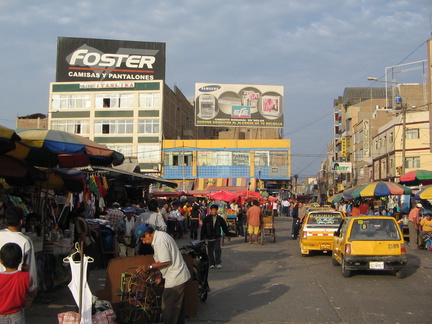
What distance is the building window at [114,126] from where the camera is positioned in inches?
2484

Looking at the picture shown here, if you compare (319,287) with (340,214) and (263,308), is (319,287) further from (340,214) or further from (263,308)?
(340,214)

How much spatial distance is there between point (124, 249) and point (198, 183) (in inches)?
1919

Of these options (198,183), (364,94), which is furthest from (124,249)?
(364,94)

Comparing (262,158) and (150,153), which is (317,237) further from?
(150,153)

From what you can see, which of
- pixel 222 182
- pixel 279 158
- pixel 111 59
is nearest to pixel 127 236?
pixel 222 182

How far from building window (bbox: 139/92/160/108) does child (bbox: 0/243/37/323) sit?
5849cm

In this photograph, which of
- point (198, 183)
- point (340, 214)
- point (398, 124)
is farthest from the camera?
point (198, 183)

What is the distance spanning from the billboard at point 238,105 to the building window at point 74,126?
15310 millimetres

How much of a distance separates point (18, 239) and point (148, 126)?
58.1m

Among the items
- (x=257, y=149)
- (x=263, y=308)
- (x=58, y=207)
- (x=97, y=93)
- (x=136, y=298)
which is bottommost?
(x=263, y=308)

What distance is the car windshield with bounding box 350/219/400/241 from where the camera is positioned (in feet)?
38.3

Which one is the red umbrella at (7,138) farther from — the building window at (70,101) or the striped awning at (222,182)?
the building window at (70,101)

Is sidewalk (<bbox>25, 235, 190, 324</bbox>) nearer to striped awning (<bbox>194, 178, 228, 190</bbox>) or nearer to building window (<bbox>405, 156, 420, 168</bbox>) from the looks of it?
building window (<bbox>405, 156, 420, 168</bbox>)

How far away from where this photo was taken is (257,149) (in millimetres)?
62938
